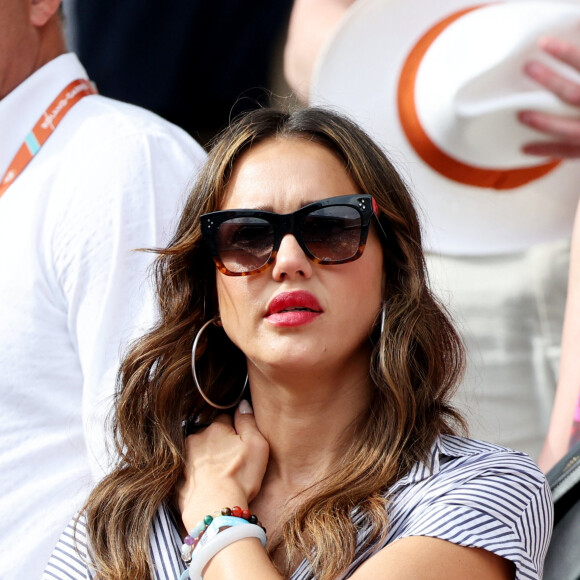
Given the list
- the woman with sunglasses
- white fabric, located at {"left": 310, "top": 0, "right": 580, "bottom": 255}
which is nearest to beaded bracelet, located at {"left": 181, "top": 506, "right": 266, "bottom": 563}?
the woman with sunglasses

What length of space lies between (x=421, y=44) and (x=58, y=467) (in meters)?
1.14

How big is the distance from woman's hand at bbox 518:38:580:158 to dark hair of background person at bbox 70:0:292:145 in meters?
0.79

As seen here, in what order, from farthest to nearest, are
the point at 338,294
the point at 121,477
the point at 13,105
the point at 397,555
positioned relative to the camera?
the point at 13,105
the point at 121,477
the point at 338,294
the point at 397,555

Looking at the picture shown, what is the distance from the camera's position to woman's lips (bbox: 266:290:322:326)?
5.65 feet

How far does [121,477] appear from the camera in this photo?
1.88 meters

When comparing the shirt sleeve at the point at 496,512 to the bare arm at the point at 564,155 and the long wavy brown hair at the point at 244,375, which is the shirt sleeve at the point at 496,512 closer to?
the long wavy brown hair at the point at 244,375

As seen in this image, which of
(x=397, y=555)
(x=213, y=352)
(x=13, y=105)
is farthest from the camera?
(x=13, y=105)

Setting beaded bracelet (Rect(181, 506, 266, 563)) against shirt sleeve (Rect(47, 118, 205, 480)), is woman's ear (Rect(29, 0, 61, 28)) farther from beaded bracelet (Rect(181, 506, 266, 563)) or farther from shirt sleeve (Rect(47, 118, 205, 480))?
beaded bracelet (Rect(181, 506, 266, 563))

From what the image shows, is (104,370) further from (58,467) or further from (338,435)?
(338,435)

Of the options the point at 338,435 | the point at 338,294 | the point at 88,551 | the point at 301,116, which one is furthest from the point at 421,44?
the point at 88,551

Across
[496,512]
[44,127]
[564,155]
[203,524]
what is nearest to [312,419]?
[203,524]

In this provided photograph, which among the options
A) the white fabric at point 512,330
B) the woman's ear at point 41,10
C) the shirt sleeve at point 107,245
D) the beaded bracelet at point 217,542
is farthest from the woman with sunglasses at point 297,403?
the woman's ear at point 41,10

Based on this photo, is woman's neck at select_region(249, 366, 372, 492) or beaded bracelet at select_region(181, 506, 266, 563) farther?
woman's neck at select_region(249, 366, 372, 492)

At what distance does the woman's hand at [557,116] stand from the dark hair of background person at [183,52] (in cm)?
79
